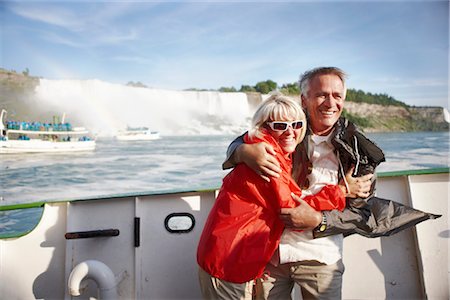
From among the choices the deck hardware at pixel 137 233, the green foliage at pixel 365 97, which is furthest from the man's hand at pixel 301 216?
the green foliage at pixel 365 97

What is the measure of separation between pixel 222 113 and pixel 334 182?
11.0 m

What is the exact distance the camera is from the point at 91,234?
1.45m

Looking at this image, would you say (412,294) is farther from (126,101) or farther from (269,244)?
(126,101)

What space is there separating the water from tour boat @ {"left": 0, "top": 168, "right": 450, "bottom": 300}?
207 inches

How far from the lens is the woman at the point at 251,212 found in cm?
96

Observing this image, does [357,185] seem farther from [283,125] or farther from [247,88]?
[247,88]

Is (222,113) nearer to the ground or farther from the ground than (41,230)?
farther from the ground

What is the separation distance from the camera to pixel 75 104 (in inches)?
380

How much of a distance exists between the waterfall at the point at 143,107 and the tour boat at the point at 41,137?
828mm

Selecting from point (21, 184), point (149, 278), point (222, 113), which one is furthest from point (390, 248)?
point (222, 113)

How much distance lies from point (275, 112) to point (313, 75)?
0.22 metres

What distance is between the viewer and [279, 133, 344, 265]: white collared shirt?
1048 millimetres

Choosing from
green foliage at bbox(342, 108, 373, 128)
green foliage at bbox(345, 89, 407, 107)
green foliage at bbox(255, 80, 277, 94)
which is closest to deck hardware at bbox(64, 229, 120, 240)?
green foliage at bbox(255, 80, 277, 94)

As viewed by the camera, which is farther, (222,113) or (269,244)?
(222,113)
